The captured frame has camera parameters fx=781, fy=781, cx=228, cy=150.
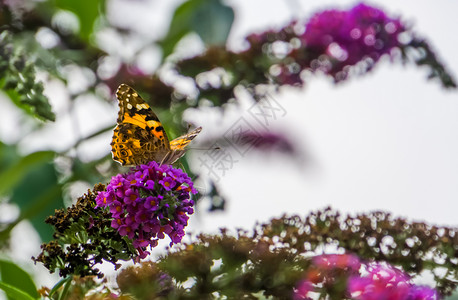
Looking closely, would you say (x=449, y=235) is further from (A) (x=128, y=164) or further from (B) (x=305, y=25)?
(B) (x=305, y=25)

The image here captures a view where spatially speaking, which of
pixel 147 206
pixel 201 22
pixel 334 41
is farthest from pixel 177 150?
pixel 201 22

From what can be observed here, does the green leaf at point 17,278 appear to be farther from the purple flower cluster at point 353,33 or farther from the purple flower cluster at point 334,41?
the purple flower cluster at point 353,33

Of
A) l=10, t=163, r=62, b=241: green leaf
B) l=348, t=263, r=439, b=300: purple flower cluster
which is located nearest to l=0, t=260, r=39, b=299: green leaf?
l=10, t=163, r=62, b=241: green leaf

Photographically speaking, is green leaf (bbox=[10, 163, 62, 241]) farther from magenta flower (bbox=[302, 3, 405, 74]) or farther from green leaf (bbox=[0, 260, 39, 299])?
magenta flower (bbox=[302, 3, 405, 74])

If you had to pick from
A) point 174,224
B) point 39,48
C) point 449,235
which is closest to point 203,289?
point 174,224

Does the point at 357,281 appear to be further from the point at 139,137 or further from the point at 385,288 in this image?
the point at 139,137

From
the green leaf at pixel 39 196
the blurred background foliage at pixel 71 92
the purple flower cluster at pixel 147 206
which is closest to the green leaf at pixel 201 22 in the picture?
the blurred background foliage at pixel 71 92

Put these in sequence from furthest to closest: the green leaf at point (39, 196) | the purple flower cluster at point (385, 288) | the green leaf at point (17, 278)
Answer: the green leaf at point (39, 196) → the green leaf at point (17, 278) → the purple flower cluster at point (385, 288)
